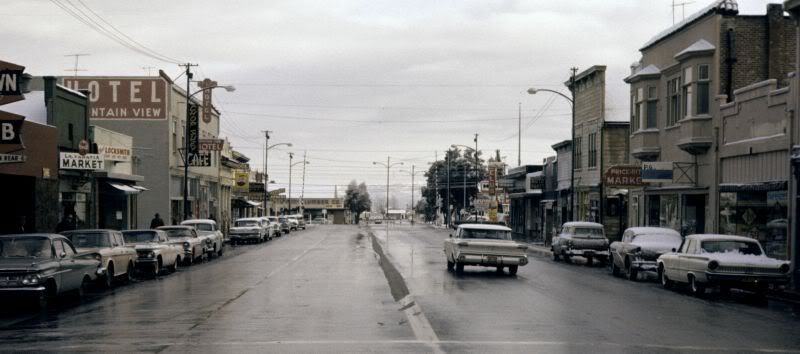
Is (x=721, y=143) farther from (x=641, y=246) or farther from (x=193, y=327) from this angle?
(x=193, y=327)

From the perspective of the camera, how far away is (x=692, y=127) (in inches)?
1341

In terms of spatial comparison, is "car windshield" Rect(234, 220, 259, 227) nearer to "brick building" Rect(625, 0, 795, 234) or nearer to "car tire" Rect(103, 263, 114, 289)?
"brick building" Rect(625, 0, 795, 234)

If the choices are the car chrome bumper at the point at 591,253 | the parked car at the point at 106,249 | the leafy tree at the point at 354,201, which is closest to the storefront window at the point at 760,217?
the car chrome bumper at the point at 591,253

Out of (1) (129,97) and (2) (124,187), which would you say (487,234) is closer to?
(2) (124,187)

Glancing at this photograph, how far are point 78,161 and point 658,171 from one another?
895 inches

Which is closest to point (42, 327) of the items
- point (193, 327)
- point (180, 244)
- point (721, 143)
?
point (193, 327)

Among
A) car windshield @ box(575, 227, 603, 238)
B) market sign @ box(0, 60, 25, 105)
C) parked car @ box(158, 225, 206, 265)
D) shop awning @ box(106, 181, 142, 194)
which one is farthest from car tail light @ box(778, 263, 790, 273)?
shop awning @ box(106, 181, 142, 194)

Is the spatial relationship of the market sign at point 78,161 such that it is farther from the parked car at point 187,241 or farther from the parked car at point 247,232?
the parked car at point 247,232

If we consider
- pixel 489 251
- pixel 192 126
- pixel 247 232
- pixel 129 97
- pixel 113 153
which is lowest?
pixel 247 232

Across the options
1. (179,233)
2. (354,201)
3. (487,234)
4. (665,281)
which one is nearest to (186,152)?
(179,233)

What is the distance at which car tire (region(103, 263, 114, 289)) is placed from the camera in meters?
22.4

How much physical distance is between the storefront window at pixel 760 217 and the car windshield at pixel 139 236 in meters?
20.0

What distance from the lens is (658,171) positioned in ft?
116

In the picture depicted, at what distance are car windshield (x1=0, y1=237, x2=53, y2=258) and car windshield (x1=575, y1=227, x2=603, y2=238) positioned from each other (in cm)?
2342
